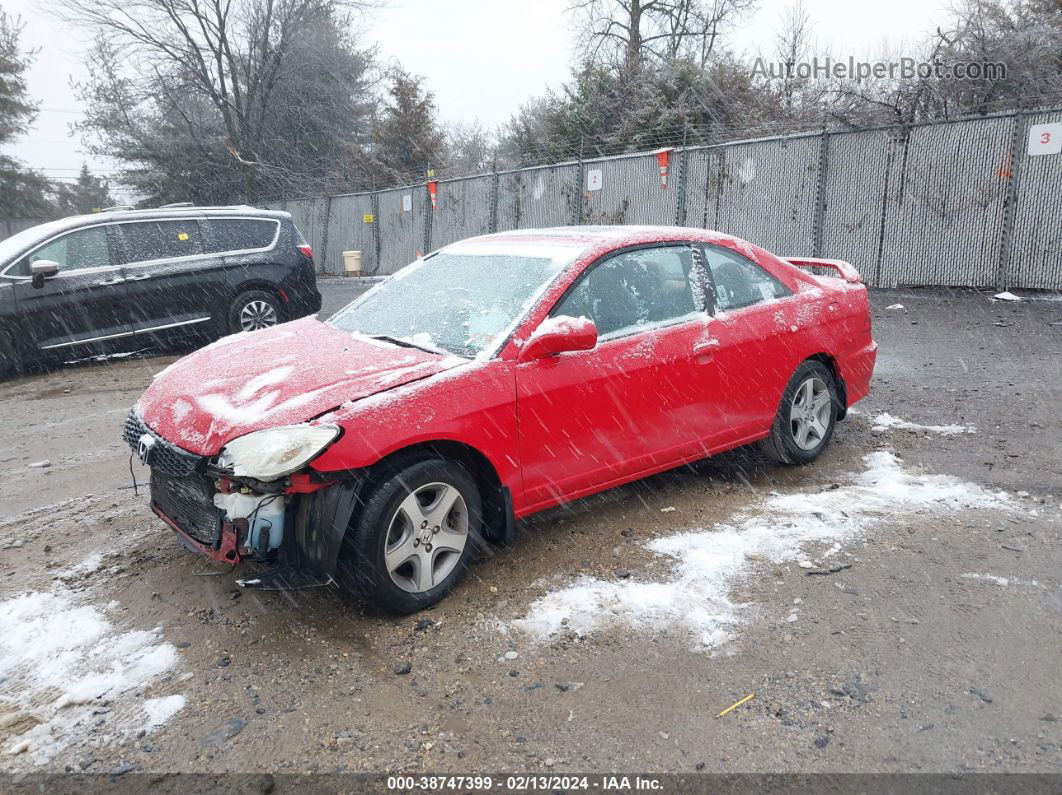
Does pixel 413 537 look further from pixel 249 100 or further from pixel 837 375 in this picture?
pixel 249 100

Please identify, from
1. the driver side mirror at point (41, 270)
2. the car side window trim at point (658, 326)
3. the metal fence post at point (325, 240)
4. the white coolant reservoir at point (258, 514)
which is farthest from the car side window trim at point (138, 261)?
the metal fence post at point (325, 240)

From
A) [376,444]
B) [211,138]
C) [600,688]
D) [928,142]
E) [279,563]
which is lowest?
[600,688]

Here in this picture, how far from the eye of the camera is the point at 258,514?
3.13 meters

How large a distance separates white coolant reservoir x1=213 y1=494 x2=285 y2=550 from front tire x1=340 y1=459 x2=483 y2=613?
0.27m

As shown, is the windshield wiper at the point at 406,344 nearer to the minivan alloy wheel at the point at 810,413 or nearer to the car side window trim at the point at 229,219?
the minivan alloy wheel at the point at 810,413

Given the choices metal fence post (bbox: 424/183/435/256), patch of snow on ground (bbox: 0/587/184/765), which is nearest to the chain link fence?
metal fence post (bbox: 424/183/435/256)

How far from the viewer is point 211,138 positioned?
111 ft

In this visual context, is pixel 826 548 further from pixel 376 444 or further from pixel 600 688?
pixel 376 444

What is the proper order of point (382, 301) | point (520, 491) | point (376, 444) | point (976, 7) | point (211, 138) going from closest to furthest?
point (376, 444) → point (520, 491) → point (382, 301) → point (976, 7) → point (211, 138)

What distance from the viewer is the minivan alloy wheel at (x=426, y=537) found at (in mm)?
3291

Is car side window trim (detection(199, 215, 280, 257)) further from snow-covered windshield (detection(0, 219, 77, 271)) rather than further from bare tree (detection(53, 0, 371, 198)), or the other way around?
bare tree (detection(53, 0, 371, 198))

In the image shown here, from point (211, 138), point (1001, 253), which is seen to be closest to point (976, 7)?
point (1001, 253)

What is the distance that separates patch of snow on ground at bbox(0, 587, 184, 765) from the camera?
2697 millimetres

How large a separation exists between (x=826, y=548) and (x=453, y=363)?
2034 millimetres
